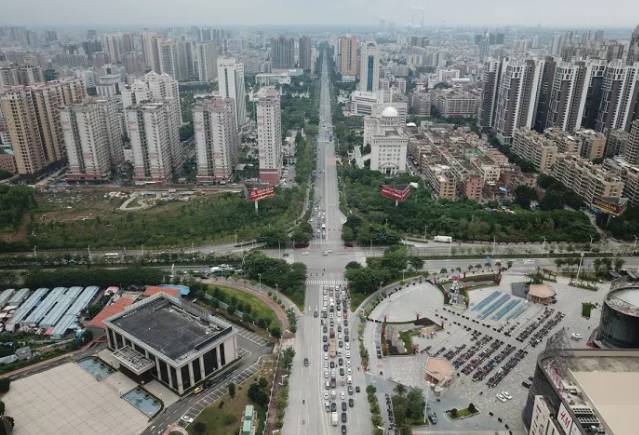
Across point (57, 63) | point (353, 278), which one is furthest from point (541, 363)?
point (57, 63)

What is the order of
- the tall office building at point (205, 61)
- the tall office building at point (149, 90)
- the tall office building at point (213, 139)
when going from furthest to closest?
the tall office building at point (205, 61) → the tall office building at point (149, 90) → the tall office building at point (213, 139)

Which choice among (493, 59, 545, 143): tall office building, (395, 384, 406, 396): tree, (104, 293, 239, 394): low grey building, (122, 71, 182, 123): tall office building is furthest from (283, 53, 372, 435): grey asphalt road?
(493, 59, 545, 143): tall office building

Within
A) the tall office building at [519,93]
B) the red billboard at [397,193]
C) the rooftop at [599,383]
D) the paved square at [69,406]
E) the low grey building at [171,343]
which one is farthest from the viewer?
the tall office building at [519,93]

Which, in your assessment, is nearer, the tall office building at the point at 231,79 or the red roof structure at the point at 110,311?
the red roof structure at the point at 110,311

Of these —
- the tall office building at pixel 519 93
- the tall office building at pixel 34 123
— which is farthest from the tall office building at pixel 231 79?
the tall office building at pixel 519 93

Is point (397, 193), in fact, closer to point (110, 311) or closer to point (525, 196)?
point (525, 196)

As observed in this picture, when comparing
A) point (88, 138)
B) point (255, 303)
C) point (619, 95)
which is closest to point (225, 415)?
point (255, 303)

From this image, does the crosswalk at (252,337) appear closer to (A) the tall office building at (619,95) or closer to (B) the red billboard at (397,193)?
(B) the red billboard at (397,193)
